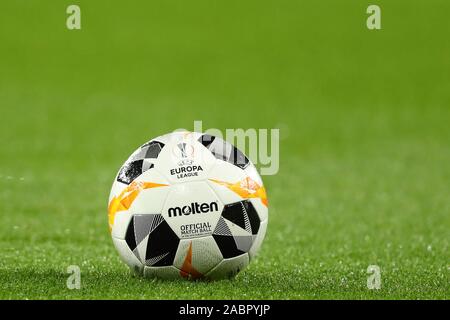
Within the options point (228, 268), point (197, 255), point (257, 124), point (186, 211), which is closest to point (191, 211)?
point (186, 211)

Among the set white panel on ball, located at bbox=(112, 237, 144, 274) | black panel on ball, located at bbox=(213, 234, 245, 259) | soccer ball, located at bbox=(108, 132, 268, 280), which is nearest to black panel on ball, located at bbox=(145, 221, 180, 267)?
soccer ball, located at bbox=(108, 132, 268, 280)

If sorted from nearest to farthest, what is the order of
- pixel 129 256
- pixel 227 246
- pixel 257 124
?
pixel 227 246
pixel 129 256
pixel 257 124

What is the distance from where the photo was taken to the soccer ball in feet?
24.4

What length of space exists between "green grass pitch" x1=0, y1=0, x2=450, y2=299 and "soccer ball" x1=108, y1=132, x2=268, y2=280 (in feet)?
0.76

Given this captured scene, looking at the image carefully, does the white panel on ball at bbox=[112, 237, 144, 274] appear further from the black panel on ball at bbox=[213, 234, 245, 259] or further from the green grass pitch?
the black panel on ball at bbox=[213, 234, 245, 259]

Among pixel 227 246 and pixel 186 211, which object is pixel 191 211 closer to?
pixel 186 211

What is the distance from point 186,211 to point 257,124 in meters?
15.1

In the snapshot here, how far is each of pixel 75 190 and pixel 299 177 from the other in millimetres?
4567

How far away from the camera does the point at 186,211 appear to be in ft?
24.4

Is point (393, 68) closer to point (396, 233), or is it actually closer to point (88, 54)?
point (88, 54)

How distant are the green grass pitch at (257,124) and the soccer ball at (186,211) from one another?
0.76ft

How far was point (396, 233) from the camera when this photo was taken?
39.5ft

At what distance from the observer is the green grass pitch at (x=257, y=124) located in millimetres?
8867

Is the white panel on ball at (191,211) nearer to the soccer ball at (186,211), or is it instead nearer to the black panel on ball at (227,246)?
the soccer ball at (186,211)
